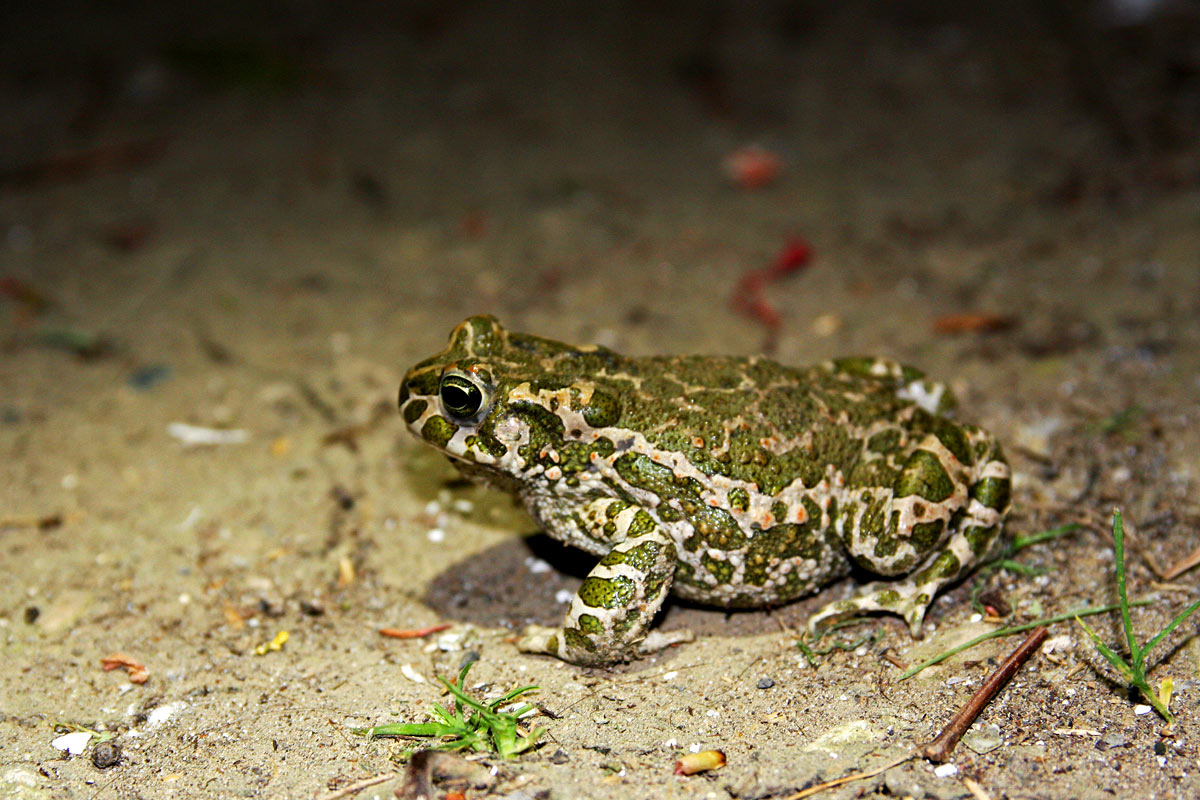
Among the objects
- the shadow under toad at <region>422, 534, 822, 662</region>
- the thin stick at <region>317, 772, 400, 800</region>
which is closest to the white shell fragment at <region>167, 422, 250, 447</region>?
the shadow under toad at <region>422, 534, 822, 662</region>

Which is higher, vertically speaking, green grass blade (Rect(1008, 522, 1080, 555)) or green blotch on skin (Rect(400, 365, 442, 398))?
green blotch on skin (Rect(400, 365, 442, 398))

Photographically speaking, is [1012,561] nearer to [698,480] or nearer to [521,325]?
[698,480]

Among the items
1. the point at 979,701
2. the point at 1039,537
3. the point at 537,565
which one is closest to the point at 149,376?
the point at 537,565

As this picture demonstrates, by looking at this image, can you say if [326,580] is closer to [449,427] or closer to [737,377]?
[449,427]

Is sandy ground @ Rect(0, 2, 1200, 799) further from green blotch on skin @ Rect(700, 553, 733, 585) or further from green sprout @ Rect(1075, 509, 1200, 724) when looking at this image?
green blotch on skin @ Rect(700, 553, 733, 585)

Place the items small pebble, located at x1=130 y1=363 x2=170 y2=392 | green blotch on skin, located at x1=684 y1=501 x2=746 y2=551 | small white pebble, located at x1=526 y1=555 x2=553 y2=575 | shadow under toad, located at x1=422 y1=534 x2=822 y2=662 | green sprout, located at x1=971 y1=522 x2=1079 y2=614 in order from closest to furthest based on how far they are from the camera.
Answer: green blotch on skin, located at x1=684 y1=501 x2=746 y2=551, green sprout, located at x1=971 y1=522 x2=1079 y2=614, shadow under toad, located at x1=422 y1=534 x2=822 y2=662, small white pebble, located at x1=526 y1=555 x2=553 y2=575, small pebble, located at x1=130 y1=363 x2=170 y2=392

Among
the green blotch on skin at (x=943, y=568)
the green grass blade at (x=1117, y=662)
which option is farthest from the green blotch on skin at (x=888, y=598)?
the green grass blade at (x=1117, y=662)

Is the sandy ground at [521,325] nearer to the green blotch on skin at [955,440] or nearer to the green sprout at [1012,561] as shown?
the green sprout at [1012,561]
